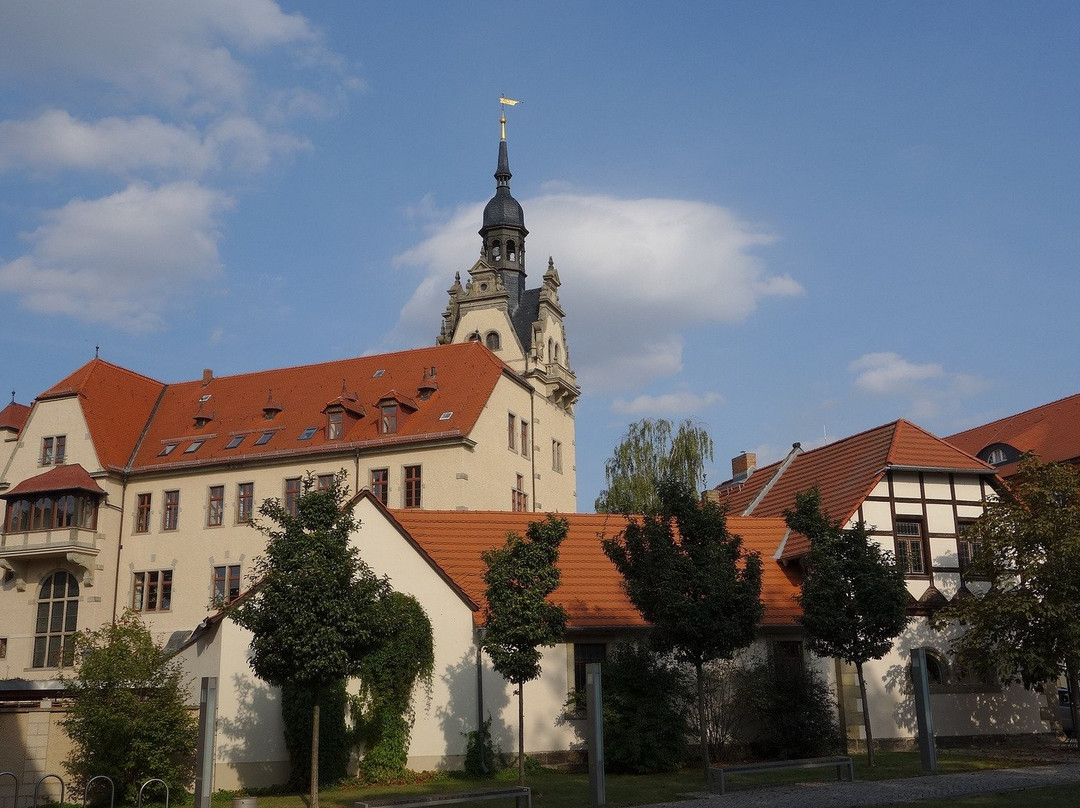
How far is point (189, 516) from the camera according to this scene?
142 feet

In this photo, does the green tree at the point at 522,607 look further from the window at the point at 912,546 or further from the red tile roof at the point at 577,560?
the window at the point at 912,546

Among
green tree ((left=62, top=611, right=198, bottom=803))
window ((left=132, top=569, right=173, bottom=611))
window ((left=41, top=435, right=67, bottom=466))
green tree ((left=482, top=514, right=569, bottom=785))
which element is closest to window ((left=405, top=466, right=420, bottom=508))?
window ((left=132, top=569, right=173, bottom=611))

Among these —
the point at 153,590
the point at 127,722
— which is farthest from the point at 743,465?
the point at 127,722

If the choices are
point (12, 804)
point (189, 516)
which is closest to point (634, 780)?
point (12, 804)

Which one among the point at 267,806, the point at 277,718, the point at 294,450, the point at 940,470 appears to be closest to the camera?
the point at 267,806

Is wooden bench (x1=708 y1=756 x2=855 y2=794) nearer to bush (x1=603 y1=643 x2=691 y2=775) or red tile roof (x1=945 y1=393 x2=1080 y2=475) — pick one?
bush (x1=603 y1=643 x2=691 y2=775)

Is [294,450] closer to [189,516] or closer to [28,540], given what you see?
[189,516]

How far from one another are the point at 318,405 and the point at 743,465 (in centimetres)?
2011

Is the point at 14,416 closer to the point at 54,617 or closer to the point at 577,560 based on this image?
the point at 54,617

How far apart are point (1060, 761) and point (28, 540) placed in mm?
36652

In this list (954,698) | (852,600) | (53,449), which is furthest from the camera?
(53,449)

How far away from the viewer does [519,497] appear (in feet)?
145

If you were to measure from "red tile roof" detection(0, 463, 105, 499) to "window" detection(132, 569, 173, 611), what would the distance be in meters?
3.85

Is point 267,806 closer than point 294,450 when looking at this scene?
Yes
